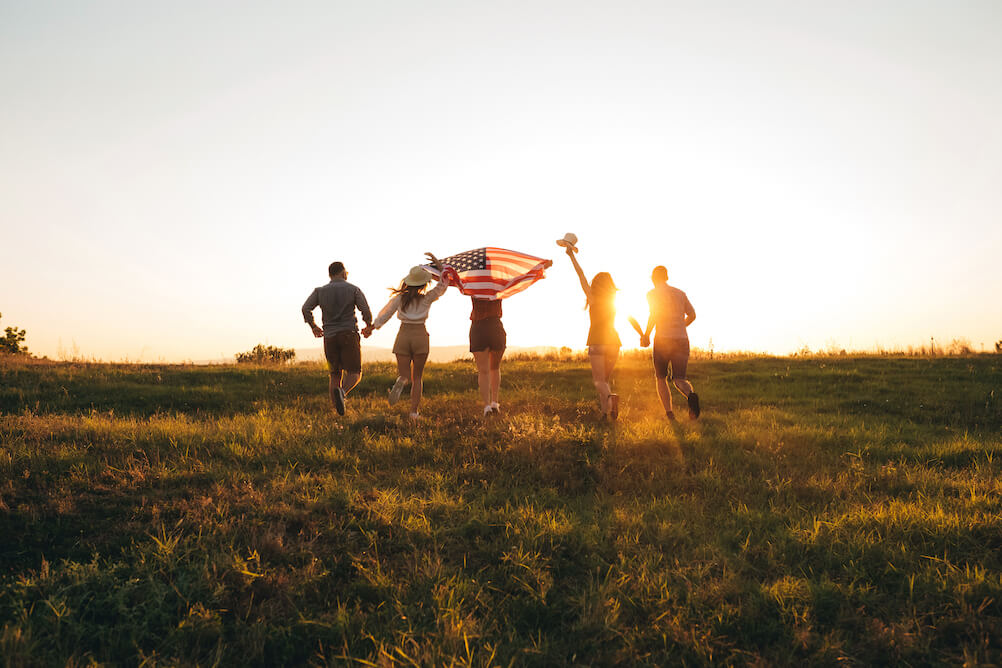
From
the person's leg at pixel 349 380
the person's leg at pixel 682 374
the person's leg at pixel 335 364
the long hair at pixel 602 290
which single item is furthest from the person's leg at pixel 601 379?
the person's leg at pixel 335 364

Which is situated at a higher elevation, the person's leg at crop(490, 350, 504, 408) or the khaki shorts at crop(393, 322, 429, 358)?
the khaki shorts at crop(393, 322, 429, 358)

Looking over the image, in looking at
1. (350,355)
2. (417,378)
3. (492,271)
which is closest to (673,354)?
(492,271)

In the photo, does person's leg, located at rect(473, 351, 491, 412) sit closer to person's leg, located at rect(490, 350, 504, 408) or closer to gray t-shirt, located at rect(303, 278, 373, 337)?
person's leg, located at rect(490, 350, 504, 408)

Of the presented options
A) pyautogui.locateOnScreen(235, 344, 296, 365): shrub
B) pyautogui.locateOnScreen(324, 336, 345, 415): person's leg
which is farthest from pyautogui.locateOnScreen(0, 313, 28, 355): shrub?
pyautogui.locateOnScreen(324, 336, 345, 415): person's leg

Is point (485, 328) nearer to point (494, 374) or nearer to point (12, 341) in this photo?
point (494, 374)

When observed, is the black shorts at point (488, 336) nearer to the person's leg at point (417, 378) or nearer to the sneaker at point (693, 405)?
the person's leg at point (417, 378)

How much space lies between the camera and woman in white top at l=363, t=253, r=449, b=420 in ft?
33.9

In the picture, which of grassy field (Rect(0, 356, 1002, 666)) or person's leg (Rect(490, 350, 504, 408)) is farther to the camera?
person's leg (Rect(490, 350, 504, 408))

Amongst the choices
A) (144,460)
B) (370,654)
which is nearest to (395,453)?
(144,460)

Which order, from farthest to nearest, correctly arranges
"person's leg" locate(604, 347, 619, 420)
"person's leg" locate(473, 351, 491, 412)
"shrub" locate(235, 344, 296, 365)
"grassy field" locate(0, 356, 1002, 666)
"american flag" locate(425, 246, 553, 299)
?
"shrub" locate(235, 344, 296, 365), "american flag" locate(425, 246, 553, 299), "person's leg" locate(473, 351, 491, 412), "person's leg" locate(604, 347, 619, 420), "grassy field" locate(0, 356, 1002, 666)

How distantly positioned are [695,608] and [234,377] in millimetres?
14959

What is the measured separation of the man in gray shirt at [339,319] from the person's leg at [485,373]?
2.06 metres

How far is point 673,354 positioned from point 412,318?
15.0ft

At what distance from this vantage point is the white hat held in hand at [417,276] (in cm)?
1033
